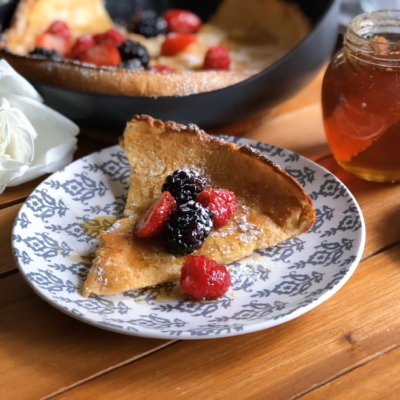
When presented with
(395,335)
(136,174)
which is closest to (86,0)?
(136,174)

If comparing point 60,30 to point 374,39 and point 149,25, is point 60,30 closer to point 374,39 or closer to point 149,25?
point 149,25

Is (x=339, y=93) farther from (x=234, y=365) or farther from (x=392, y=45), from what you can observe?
(x=234, y=365)

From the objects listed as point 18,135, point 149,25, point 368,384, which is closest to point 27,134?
point 18,135

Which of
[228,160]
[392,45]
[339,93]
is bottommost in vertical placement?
[228,160]

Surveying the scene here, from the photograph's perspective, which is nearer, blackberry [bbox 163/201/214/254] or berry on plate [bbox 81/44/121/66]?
blackberry [bbox 163/201/214/254]

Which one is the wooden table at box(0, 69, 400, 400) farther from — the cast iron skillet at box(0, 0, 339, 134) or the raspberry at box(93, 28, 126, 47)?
the raspberry at box(93, 28, 126, 47)

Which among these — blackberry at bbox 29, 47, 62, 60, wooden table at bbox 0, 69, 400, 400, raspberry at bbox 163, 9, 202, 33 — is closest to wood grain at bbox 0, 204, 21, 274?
wooden table at bbox 0, 69, 400, 400
